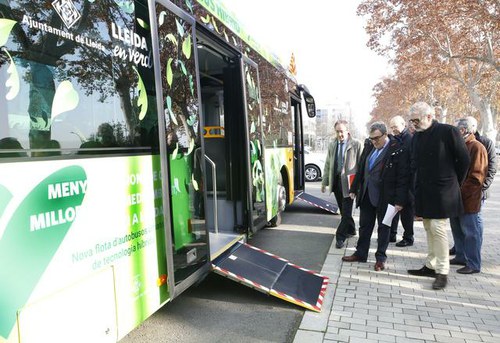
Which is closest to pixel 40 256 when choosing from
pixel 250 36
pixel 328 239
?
pixel 250 36

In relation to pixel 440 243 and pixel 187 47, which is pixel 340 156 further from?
pixel 187 47

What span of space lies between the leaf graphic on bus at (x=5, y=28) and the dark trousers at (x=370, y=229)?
14.0 feet

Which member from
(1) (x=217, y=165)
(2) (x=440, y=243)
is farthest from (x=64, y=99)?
(2) (x=440, y=243)

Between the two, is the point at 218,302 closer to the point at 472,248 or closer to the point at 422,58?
the point at 472,248

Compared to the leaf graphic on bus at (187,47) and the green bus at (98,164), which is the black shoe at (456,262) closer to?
the green bus at (98,164)

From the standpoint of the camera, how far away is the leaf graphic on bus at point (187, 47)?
348 cm

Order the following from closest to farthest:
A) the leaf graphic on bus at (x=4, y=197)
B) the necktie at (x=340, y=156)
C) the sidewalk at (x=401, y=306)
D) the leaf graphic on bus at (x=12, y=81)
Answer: the leaf graphic on bus at (x=4, y=197)
the leaf graphic on bus at (x=12, y=81)
the sidewalk at (x=401, y=306)
the necktie at (x=340, y=156)

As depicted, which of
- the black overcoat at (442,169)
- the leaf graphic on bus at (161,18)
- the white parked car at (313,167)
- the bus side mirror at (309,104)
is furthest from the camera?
the white parked car at (313,167)

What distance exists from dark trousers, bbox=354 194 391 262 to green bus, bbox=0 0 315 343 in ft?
6.81

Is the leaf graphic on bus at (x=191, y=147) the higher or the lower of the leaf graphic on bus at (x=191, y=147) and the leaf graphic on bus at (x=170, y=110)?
the lower

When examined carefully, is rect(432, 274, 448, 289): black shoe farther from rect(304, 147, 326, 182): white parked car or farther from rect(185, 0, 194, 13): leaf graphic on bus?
rect(304, 147, 326, 182): white parked car

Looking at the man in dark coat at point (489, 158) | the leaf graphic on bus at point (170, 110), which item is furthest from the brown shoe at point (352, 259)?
the leaf graphic on bus at point (170, 110)

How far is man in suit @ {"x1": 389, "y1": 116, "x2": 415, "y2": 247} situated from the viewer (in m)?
5.20

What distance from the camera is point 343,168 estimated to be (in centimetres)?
621
